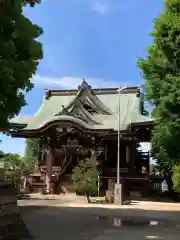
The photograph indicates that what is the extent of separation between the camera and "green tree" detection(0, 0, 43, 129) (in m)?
8.97

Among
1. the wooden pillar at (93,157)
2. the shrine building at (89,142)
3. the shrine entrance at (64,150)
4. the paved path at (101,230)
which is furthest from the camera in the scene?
the shrine entrance at (64,150)

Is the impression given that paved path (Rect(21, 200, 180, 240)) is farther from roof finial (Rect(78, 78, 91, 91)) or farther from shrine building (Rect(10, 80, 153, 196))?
roof finial (Rect(78, 78, 91, 91))

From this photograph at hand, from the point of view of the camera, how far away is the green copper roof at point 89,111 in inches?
1405

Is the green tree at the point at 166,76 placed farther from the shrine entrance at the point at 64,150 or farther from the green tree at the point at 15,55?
the green tree at the point at 15,55

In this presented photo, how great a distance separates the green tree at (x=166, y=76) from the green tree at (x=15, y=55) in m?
13.0

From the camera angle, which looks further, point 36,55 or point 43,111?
point 43,111

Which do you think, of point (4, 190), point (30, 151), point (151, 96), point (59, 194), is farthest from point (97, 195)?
point (30, 151)

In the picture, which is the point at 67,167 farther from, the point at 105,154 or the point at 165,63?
the point at 165,63

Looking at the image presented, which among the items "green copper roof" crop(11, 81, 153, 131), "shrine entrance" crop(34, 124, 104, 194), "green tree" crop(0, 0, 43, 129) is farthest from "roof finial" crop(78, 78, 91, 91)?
"green tree" crop(0, 0, 43, 129)

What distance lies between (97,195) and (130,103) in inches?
498

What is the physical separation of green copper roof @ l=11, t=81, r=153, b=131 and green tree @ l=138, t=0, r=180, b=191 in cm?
1009

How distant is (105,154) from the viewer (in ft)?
124

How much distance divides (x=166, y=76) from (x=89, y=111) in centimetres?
1791

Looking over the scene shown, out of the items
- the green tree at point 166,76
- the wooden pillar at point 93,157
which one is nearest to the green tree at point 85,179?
the wooden pillar at point 93,157
